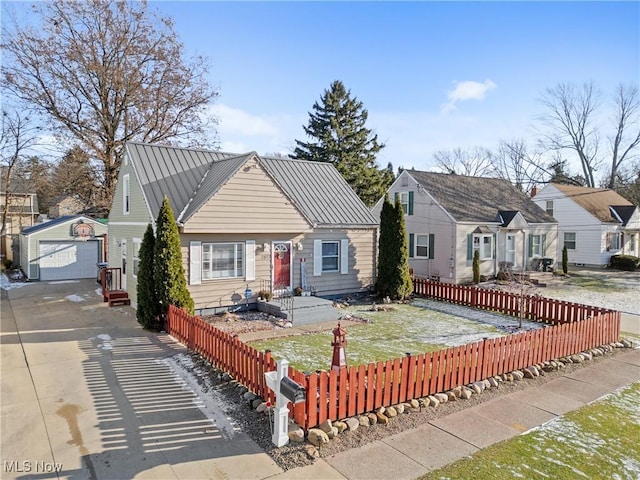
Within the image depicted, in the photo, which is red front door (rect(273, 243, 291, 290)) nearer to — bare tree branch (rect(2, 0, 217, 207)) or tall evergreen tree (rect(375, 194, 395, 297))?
tall evergreen tree (rect(375, 194, 395, 297))

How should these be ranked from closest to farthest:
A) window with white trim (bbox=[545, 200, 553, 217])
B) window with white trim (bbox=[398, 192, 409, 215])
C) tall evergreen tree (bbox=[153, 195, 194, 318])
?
tall evergreen tree (bbox=[153, 195, 194, 318]) → window with white trim (bbox=[398, 192, 409, 215]) → window with white trim (bbox=[545, 200, 553, 217])

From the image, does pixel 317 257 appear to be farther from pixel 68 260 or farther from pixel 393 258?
pixel 68 260

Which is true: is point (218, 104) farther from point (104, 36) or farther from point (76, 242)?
point (76, 242)

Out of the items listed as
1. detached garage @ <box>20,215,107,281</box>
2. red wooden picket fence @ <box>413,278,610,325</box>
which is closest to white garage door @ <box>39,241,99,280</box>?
detached garage @ <box>20,215,107,281</box>

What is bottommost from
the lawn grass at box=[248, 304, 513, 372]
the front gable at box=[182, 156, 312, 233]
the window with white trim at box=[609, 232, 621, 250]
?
the lawn grass at box=[248, 304, 513, 372]

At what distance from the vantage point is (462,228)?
842 inches

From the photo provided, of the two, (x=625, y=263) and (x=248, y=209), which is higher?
(x=248, y=209)

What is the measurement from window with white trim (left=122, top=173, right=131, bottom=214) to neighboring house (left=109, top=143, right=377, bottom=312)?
Answer: 38 mm

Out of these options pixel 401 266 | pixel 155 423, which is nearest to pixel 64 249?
pixel 401 266

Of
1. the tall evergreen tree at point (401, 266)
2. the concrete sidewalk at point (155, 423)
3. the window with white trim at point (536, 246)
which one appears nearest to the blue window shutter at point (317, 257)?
the tall evergreen tree at point (401, 266)

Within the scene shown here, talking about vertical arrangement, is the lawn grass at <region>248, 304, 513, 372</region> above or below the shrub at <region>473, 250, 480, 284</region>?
below

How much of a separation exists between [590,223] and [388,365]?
29365mm

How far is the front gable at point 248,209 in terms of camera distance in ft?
42.9

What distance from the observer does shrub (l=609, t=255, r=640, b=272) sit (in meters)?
28.0
